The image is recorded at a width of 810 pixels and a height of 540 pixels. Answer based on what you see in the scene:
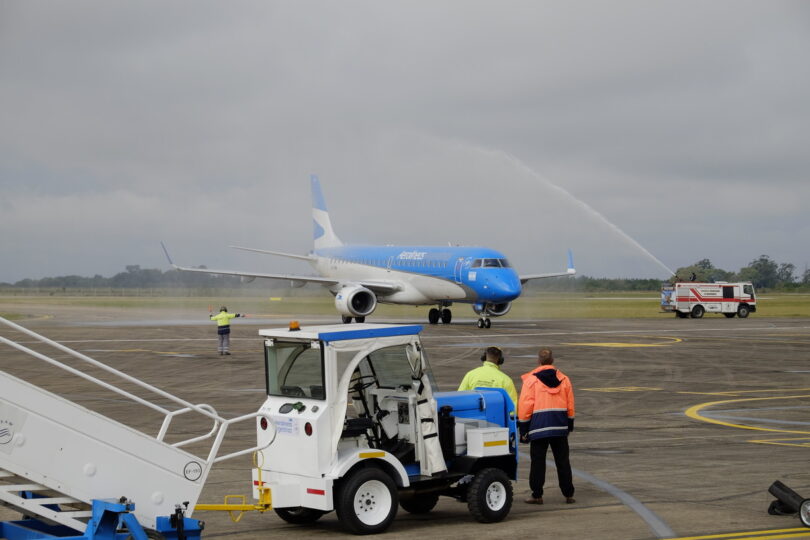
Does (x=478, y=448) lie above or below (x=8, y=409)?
below

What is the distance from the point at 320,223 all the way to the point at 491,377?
57.0 metres

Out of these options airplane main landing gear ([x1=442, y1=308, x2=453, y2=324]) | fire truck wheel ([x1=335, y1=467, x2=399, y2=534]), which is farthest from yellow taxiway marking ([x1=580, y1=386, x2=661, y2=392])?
airplane main landing gear ([x1=442, y1=308, x2=453, y2=324])

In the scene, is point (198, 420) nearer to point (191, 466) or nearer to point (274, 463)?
point (274, 463)

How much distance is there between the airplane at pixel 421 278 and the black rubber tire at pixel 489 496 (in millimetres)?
35487

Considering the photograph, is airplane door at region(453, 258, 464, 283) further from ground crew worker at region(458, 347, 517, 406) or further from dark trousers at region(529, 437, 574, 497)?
dark trousers at region(529, 437, 574, 497)

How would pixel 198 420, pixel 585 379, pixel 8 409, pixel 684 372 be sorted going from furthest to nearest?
pixel 684 372, pixel 585 379, pixel 198 420, pixel 8 409

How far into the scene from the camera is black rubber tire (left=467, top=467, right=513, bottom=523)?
11.0m

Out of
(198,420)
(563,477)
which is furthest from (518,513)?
(198,420)

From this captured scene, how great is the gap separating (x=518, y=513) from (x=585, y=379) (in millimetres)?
15427

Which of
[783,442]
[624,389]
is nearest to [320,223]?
[624,389]

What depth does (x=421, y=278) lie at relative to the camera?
169ft

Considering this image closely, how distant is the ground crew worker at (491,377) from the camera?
1245cm

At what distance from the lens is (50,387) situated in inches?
978

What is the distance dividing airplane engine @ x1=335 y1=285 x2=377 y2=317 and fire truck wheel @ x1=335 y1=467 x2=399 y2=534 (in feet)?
126
